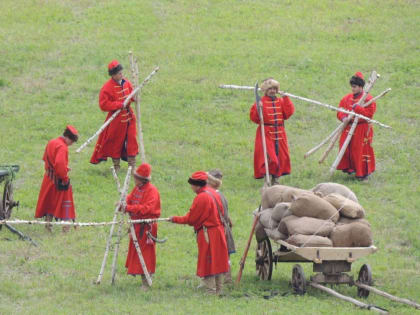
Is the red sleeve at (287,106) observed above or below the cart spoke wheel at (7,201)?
above

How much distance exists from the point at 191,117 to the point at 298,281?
9614 millimetres

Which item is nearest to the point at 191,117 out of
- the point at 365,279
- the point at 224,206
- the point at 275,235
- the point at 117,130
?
the point at 117,130

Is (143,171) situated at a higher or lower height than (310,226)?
higher

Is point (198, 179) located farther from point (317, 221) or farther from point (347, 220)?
point (347, 220)

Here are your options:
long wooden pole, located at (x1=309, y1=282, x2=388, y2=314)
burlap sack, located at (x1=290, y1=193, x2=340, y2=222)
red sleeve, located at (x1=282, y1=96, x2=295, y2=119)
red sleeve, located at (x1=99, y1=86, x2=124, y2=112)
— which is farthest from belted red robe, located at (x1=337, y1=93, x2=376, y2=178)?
long wooden pole, located at (x1=309, y1=282, x2=388, y2=314)

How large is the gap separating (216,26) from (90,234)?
13.1 meters

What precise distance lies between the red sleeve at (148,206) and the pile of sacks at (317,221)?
1.61m

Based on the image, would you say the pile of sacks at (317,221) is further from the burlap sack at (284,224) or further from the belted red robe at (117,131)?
the belted red robe at (117,131)

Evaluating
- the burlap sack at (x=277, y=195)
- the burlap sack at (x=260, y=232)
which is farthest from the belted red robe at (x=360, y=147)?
the burlap sack at (x=260, y=232)

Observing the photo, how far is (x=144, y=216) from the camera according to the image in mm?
12602

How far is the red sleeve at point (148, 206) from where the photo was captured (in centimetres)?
1247

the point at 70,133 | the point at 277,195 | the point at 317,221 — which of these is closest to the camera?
the point at 317,221

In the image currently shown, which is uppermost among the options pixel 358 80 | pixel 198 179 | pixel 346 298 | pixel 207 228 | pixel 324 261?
pixel 358 80

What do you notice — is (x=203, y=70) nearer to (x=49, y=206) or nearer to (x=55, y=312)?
(x=49, y=206)
